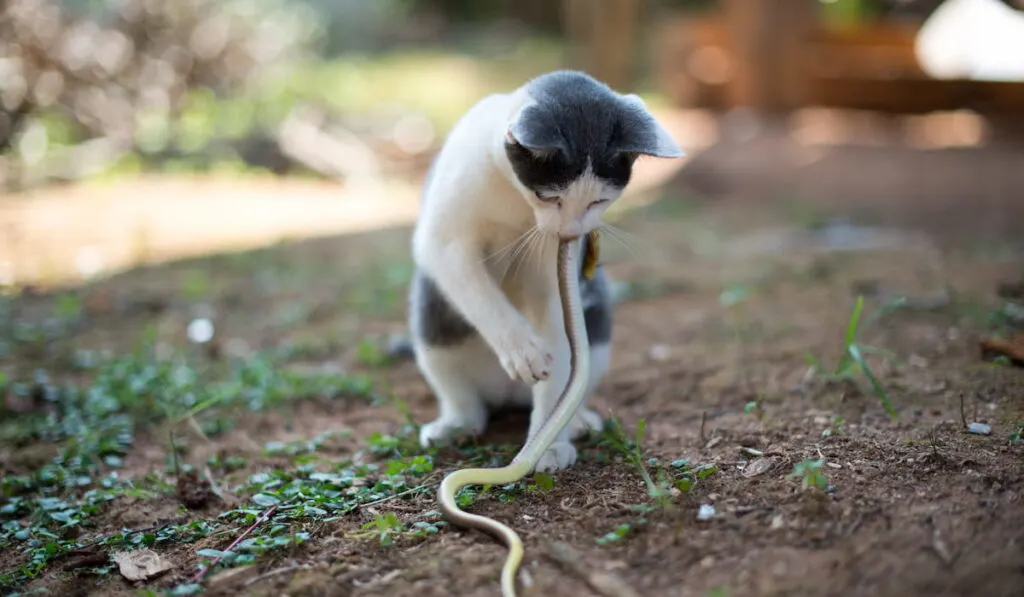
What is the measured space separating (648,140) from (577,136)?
24 centimetres

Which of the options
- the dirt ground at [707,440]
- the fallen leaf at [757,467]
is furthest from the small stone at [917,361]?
the fallen leaf at [757,467]

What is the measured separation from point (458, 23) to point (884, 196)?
12.2 metres

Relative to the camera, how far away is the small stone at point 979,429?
2.66 m

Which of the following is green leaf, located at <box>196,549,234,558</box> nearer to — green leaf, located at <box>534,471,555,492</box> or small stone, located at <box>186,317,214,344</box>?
green leaf, located at <box>534,471,555,492</box>

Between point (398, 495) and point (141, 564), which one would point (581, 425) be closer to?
point (398, 495)

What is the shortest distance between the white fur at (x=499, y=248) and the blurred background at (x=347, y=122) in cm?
375

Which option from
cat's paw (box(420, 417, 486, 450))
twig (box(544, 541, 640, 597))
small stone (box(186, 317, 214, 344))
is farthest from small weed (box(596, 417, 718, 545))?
small stone (box(186, 317, 214, 344))

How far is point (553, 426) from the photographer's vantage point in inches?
101

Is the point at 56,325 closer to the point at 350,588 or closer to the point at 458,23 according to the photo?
the point at 350,588

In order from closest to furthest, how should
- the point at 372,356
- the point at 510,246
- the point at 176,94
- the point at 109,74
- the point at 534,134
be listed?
the point at 534,134, the point at 510,246, the point at 372,356, the point at 109,74, the point at 176,94

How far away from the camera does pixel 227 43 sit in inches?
406

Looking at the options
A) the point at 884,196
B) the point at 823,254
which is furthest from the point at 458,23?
the point at 823,254

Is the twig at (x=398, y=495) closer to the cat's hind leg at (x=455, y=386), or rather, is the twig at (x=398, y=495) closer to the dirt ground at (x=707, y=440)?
the dirt ground at (x=707, y=440)

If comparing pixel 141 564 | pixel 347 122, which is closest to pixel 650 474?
pixel 141 564
